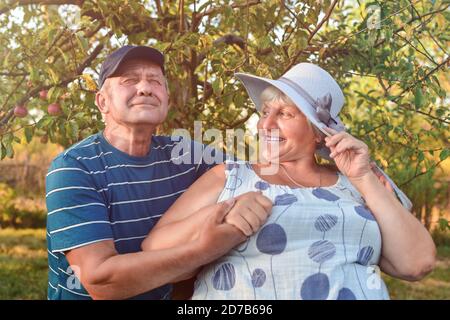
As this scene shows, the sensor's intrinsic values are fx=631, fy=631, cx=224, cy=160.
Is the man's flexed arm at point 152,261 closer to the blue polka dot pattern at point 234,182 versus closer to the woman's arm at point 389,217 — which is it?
the blue polka dot pattern at point 234,182

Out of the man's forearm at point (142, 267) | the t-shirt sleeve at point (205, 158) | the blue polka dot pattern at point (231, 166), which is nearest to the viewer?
the man's forearm at point (142, 267)

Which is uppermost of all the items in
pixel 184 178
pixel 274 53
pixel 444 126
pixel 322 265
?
pixel 274 53

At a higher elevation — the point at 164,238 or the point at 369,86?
the point at 369,86

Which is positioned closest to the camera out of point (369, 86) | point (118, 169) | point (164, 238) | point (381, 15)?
point (164, 238)

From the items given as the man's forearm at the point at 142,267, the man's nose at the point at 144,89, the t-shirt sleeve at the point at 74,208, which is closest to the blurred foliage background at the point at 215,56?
the man's nose at the point at 144,89

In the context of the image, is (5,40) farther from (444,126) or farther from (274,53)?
(444,126)

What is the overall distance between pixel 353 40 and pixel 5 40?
6.35 ft

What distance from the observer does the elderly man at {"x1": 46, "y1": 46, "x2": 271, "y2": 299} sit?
2.07 meters

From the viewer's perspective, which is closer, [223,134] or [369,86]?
[223,134]

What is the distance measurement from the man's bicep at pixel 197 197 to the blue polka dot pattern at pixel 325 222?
0.37 m

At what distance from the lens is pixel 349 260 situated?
2.22 meters

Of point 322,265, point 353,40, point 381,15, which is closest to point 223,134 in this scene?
point 353,40

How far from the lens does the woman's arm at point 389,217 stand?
2262 mm

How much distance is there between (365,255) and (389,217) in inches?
6.4
